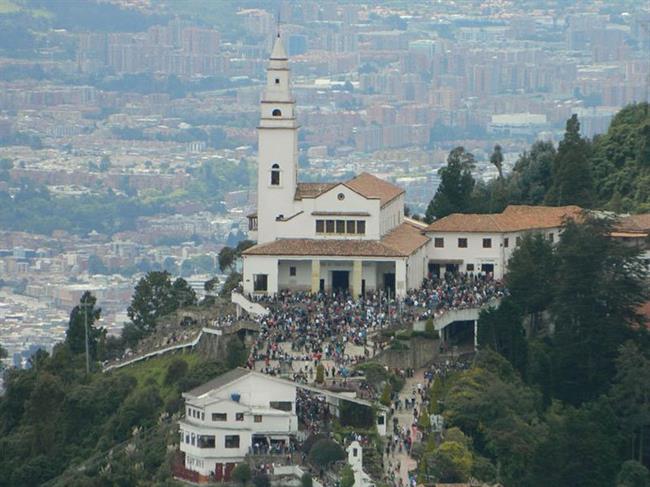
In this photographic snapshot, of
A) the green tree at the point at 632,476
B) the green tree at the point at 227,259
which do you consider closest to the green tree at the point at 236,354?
the green tree at the point at 632,476

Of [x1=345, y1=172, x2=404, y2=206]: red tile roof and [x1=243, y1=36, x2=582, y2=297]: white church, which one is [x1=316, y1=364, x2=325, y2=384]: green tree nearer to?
[x1=243, y1=36, x2=582, y2=297]: white church

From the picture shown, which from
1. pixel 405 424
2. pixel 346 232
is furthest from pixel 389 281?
pixel 405 424

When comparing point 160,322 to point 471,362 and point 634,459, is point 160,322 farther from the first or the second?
point 634,459

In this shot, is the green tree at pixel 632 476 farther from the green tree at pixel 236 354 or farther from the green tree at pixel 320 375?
the green tree at pixel 236 354

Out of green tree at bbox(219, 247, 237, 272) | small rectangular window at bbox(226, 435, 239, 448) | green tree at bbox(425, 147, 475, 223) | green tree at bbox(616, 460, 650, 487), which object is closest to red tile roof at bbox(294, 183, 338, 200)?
green tree at bbox(425, 147, 475, 223)

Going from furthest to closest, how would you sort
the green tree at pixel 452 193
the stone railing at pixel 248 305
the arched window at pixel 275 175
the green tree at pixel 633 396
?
1. the green tree at pixel 452 193
2. the arched window at pixel 275 175
3. the stone railing at pixel 248 305
4. the green tree at pixel 633 396

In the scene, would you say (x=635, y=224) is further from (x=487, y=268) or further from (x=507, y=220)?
(x=487, y=268)

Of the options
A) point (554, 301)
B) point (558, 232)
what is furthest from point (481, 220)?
point (554, 301)
